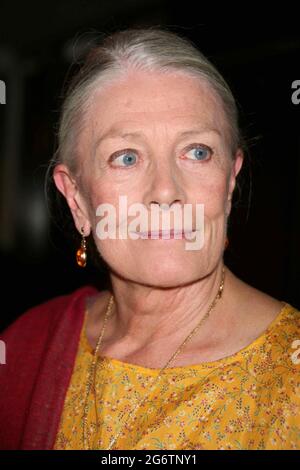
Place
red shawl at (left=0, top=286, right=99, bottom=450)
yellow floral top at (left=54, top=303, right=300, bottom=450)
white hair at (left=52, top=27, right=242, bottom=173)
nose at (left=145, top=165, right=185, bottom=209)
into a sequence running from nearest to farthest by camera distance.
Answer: yellow floral top at (left=54, top=303, right=300, bottom=450)
nose at (left=145, top=165, right=185, bottom=209)
white hair at (left=52, top=27, right=242, bottom=173)
red shawl at (left=0, top=286, right=99, bottom=450)

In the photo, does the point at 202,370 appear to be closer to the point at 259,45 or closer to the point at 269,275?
the point at 269,275

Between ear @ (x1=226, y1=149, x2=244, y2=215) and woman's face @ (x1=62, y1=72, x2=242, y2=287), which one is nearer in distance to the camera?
woman's face @ (x1=62, y1=72, x2=242, y2=287)

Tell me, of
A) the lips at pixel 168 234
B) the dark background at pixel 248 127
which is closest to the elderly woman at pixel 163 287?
the lips at pixel 168 234

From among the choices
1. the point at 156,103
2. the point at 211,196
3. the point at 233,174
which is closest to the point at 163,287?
the point at 211,196

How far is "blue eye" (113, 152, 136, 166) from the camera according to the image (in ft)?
4.90

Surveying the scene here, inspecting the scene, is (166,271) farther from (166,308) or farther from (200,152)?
(200,152)

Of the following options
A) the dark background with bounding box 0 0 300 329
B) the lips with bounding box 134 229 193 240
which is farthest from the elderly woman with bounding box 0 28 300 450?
the dark background with bounding box 0 0 300 329

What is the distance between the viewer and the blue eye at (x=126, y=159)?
149 centimetres

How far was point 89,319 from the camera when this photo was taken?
197 centimetres

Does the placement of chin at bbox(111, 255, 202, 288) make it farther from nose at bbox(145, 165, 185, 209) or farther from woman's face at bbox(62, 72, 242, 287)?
nose at bbox(145, 165, 185, 209)

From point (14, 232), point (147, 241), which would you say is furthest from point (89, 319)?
point (14, 232)

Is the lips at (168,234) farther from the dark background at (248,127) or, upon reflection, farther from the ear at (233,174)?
the dark background at (248,127)

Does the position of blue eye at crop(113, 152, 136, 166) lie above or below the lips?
above

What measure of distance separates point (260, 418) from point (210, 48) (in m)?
3.04
